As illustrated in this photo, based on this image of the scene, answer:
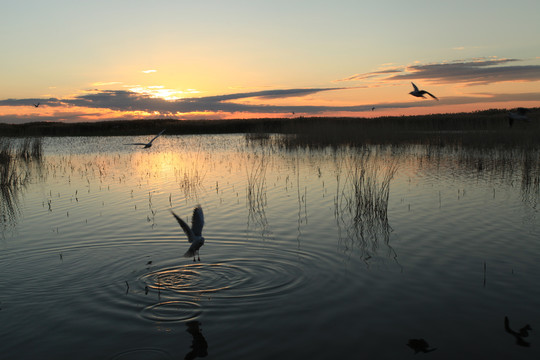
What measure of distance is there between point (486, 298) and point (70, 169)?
16.9 m

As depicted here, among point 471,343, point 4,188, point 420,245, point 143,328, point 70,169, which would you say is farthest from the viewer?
point 70,169

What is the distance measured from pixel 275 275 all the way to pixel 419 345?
2248 millimetres

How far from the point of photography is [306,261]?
645 centimetres

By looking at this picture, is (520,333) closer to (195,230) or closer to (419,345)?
(419,345)

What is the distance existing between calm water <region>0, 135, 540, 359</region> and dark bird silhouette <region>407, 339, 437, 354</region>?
8 cm

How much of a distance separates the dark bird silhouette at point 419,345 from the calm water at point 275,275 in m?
0.08

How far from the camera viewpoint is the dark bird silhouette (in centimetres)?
398

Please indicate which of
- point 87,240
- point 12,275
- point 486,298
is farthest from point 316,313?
point 87,240

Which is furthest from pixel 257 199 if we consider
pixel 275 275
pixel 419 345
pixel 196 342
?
pixel 419 345

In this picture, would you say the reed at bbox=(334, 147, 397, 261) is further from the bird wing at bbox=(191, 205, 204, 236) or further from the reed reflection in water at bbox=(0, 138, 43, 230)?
the reed reflection in water at bbox=(0, 138, 43, 230)

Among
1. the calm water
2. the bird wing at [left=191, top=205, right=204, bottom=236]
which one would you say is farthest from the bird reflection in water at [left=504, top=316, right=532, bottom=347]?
the bird wing at [left=191, top=205, right=204, bottom=236]

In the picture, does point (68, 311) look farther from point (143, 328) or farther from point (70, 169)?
point (70, 169)

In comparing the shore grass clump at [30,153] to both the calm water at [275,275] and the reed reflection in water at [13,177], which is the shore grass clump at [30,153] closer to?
the reed reflection in water at [13,177]

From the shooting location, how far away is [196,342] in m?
4.21
